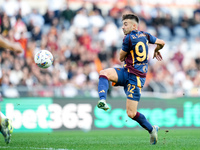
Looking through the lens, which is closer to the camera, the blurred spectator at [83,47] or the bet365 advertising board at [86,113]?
the bet365 advertising board at [86,113]

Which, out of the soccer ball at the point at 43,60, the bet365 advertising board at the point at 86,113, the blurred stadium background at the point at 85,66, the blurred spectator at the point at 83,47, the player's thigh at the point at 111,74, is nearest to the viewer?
the player's thigh at the point at 111,74

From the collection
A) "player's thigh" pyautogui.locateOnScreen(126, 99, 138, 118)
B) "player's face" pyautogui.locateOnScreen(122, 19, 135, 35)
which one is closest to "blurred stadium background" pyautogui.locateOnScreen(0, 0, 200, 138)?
"player's thigh" pyautogui.locateOnScreen(126, 99, 138, 118)

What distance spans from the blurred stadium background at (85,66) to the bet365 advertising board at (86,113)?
3 cm

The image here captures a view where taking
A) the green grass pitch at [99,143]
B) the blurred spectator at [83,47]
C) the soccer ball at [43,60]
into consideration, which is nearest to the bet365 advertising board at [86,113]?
the blurred spectator at [83,47]

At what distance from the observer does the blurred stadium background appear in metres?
14.2

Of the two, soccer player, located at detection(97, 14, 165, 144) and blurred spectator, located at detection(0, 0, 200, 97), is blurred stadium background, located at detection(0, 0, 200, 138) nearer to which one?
blurred spectator, located at detection(0, 0, 200, 97)

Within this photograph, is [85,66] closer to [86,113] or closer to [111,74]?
[86,113]

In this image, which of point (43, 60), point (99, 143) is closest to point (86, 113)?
point (43, 60)

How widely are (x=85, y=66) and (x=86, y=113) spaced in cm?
268

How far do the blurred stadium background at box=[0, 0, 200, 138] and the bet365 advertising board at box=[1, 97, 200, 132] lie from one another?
0.03 m

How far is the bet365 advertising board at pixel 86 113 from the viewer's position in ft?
45.6

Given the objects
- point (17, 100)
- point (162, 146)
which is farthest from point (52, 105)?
point (162, 146)

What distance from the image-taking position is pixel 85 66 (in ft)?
55.0

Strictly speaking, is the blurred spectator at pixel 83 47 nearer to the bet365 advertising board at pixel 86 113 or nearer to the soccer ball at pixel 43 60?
the bet365 advertising board at pixel 86 113
